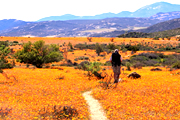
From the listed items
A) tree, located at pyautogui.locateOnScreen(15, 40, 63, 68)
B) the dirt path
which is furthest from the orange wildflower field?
tree, located at pyautogui.locateOnScreen(15, 40, 63, 68)

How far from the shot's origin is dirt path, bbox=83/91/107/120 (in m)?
7.72

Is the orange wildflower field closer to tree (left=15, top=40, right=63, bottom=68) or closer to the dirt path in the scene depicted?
the dirt path

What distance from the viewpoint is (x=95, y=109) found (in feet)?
28.3

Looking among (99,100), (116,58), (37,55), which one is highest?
(116,58)

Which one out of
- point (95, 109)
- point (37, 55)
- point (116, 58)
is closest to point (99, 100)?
point (95, 109)

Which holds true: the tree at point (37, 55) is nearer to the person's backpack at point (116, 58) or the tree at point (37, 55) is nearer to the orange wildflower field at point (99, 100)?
the orange wildflower field at point (99, 100)

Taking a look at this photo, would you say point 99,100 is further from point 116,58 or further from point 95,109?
point 116,58

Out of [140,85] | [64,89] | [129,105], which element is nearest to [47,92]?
[64,89]

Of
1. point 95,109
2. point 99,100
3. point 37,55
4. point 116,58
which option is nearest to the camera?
point 95,109

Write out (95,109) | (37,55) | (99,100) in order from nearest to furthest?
(95,109) < (99,100) < (37,55)

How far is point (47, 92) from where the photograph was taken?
11.2m

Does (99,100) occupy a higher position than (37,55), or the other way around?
(37,55)

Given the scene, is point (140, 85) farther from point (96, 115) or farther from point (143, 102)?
point (96, 115)

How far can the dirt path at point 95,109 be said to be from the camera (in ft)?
25.3
